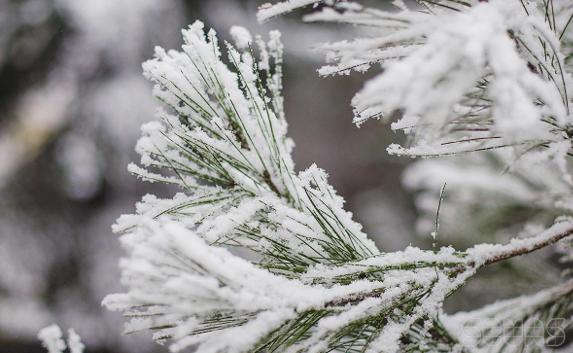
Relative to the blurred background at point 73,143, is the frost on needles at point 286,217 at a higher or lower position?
lower

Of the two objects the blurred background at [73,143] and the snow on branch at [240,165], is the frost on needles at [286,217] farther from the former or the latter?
the blurred background at [73,143]

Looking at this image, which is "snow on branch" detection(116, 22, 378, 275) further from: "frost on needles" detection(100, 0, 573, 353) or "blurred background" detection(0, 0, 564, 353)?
"blurred background" detection(0, 0, 564, 353)

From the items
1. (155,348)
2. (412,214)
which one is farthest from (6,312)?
(412,214)

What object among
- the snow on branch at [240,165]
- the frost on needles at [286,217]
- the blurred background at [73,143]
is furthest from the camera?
the blurred background at [73,143]

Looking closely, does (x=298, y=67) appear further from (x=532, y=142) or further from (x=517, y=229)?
(x=532, y=142)

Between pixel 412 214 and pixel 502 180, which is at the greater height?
pixel 412 214

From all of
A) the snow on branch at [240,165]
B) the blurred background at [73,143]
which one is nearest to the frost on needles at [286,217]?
the snow on branch at [240,165]
